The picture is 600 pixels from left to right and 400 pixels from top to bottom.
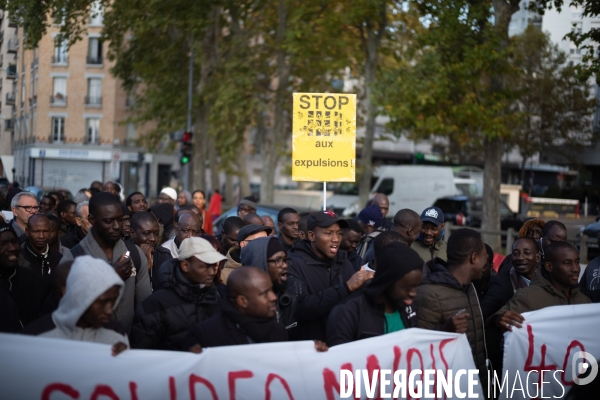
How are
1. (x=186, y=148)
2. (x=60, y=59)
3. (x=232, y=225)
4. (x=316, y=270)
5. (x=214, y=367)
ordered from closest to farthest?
(x=214, y=367), (x=316, y=270), (x=232, y=225), (x=186, y=148), (x=60, y=59)

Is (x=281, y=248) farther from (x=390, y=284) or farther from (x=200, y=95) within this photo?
(x=200, y=95)

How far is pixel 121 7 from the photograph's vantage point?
953 inches

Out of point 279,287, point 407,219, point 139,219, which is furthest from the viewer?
point 139,219

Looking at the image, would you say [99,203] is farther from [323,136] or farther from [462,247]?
Result: [323,136]

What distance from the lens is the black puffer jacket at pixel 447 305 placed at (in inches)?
219

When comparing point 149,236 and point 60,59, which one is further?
point 60,59

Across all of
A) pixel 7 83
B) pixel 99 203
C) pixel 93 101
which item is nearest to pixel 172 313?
pixel 99 203

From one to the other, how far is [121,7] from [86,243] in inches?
748

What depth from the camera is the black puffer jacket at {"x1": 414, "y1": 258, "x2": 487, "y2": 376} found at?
18.3 feet

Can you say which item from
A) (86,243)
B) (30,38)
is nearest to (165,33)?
(30,38)

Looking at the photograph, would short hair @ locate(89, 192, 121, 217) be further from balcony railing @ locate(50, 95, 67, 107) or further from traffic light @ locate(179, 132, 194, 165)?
balcony railing @ locate(50, 95, 67, 107)

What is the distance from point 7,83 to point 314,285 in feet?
35.2

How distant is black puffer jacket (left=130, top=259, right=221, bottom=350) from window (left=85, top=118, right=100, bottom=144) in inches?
2221

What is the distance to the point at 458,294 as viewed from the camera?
5.61 m
